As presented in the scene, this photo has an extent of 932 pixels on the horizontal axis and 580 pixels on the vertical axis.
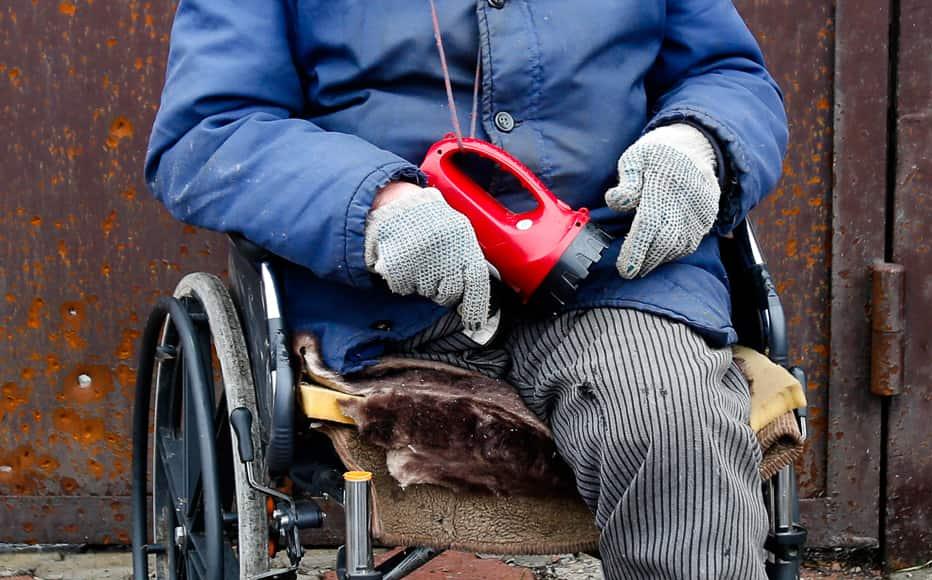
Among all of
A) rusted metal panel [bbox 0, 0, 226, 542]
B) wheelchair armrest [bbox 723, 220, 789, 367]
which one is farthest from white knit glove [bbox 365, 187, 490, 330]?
rusted metal panel [bbox 0, 0, 226, 542]

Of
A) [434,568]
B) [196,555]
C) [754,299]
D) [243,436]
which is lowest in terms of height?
[434,568]

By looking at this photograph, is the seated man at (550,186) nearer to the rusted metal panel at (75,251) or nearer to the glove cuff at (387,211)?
the glove cuff at (387,211)

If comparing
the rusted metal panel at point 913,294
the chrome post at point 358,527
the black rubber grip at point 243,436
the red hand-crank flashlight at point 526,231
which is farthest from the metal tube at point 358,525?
the rusted metal panel at point 913,294

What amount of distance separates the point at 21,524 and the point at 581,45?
1687mm

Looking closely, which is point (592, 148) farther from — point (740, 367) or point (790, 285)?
point (790, 285)

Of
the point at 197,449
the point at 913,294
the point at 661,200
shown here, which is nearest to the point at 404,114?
the point at 661,200

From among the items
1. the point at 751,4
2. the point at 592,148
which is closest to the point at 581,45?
the point at 592,148

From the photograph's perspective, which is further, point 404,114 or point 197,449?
point 197,449

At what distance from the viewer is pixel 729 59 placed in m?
1.81

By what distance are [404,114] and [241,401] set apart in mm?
436

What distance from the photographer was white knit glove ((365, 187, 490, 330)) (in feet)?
4.74

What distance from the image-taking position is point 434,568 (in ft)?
8.61

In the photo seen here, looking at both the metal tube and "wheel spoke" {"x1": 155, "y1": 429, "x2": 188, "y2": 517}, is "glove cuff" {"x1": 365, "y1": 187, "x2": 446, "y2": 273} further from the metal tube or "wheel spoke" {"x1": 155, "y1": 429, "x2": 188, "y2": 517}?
"wheel spoke" {"x1": 155, "y1": 429, "x2": 188, "y2": 517}

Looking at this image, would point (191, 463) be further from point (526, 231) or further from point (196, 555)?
point (526, 231)
